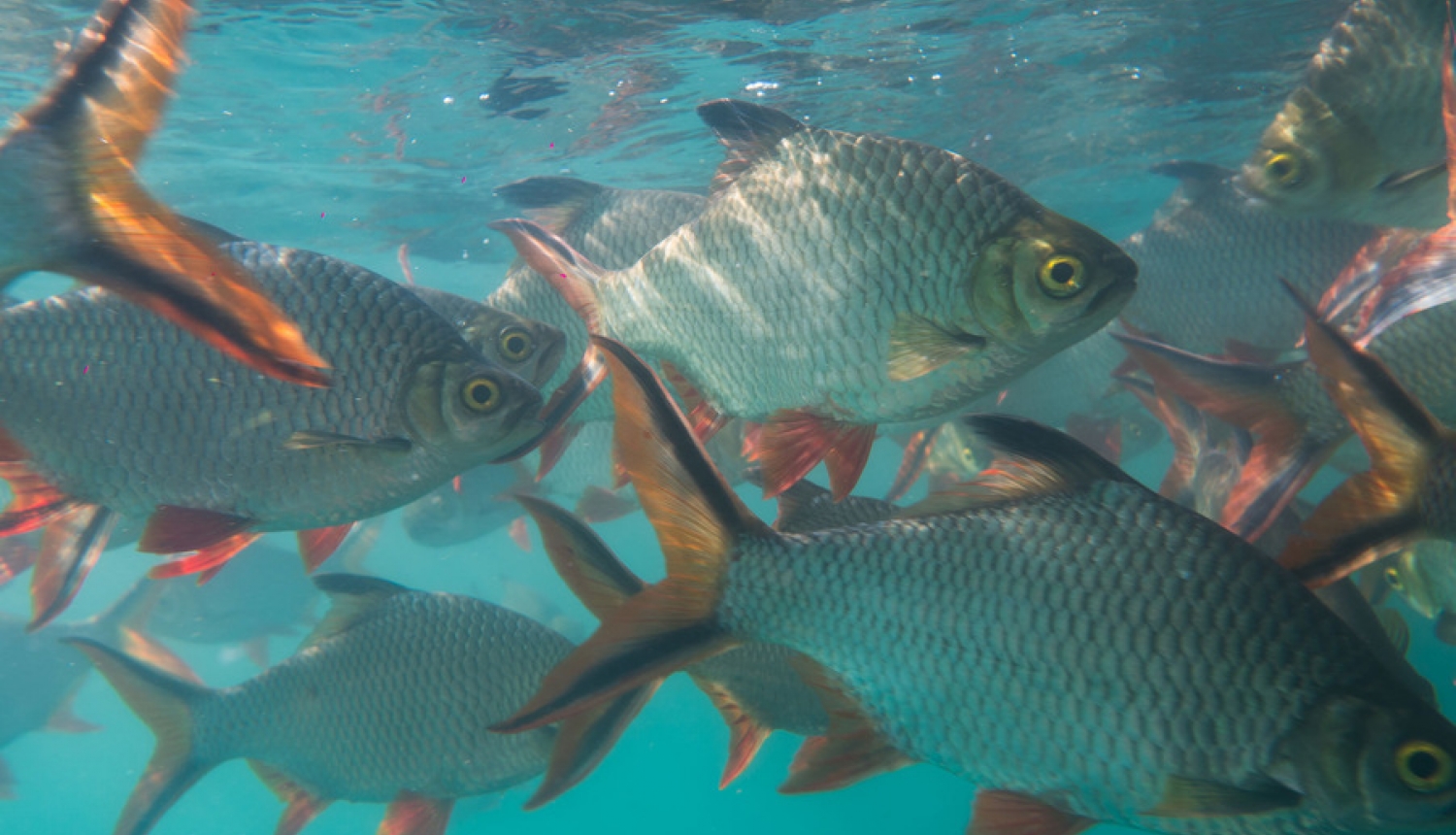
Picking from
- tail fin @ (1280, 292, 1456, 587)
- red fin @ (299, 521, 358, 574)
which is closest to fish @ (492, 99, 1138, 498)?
tail fin @ (1280, 292, 1456, 587)

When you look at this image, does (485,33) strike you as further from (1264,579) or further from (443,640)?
(1264,579)

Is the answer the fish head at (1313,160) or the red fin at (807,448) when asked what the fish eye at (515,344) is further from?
the fish head at (1313,160)

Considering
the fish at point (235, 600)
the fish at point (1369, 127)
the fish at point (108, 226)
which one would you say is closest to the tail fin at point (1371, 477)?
the fish at point (1369, 127)

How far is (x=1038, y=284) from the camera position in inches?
96.1

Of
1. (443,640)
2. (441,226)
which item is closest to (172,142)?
(441,226)

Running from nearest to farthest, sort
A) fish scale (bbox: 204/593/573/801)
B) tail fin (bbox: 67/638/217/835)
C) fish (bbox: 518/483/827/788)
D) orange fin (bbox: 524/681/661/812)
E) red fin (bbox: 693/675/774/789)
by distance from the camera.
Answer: fish (bbox: 518/483/827/788), orange fin (bbox: 524/681/661/812), red fin (bbox: 693/675/774/789), fish scale (bbox: 204/593/573/801), tail fin (bbox: 67/638/217/835)

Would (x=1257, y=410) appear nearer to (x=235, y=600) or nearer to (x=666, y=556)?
(x=666, y=556)

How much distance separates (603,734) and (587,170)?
14.8 meters

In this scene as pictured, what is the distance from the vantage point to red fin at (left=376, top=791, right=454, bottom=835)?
4598mm

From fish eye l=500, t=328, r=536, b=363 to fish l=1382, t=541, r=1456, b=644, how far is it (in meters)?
4.16

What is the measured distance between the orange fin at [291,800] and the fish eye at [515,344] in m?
3.14

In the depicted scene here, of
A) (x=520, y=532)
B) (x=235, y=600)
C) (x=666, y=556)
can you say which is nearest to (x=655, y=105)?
(x=520, y=532)

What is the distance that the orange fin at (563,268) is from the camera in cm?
343

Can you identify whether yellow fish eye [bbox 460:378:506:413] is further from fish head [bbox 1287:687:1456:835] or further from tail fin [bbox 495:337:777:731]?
fish head [bbox 1287:687:1456:835]
